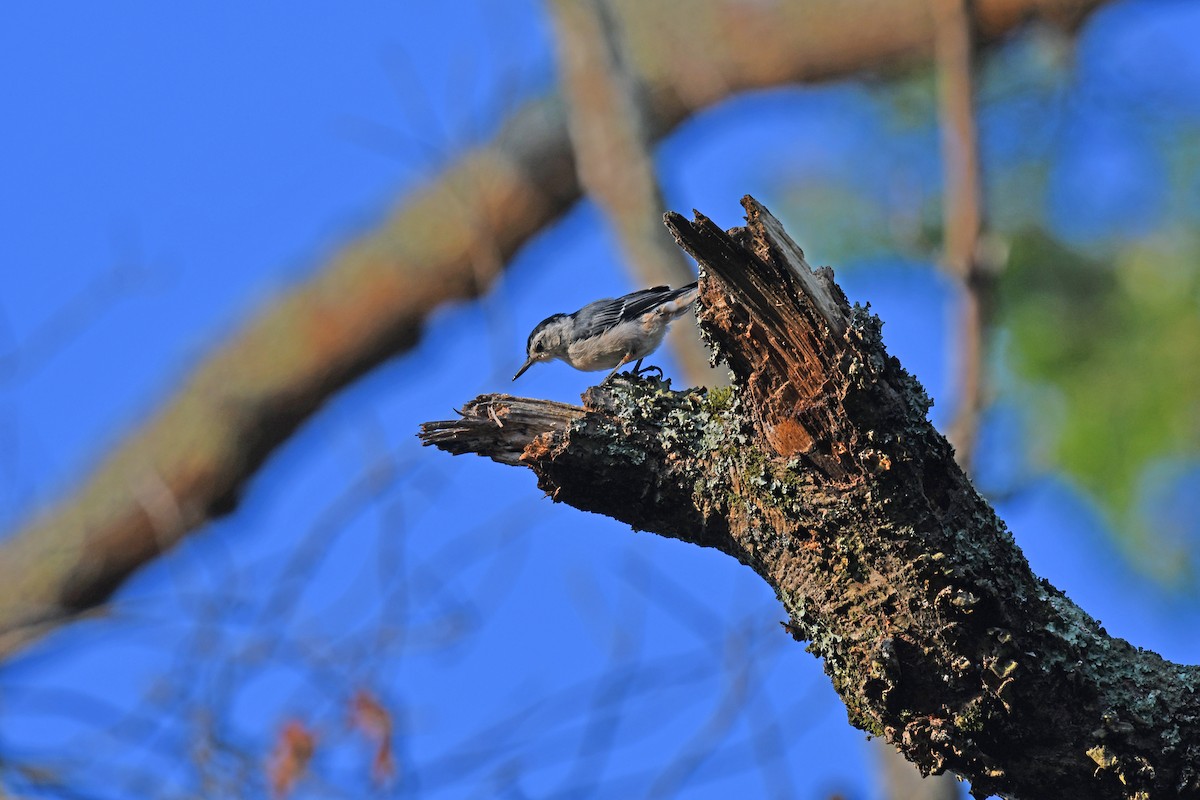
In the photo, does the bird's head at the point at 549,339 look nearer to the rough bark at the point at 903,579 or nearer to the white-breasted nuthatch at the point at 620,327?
the white-breasted nuthatch at the point at 620,327

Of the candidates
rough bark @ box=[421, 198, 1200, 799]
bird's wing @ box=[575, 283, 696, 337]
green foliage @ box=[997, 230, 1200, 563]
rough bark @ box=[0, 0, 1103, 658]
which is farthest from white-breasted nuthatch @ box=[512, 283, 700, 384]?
rough bark @ box=[0, 0, 1103, 658]

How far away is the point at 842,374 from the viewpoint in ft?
7.46

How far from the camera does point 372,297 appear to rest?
9125 mm

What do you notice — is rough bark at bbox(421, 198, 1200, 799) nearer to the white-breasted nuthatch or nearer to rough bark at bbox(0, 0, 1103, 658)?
the white-breasted nuthatch

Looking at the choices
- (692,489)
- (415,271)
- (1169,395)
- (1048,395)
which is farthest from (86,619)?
(1169,395)

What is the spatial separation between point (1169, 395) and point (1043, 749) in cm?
531

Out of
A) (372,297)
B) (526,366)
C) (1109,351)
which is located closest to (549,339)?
(526,366)

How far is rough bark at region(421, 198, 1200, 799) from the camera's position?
2277mm

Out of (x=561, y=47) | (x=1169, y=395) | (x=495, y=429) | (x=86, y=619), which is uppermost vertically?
(x=561, y=47)

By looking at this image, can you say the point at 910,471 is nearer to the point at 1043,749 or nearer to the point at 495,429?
the point at 1043,749

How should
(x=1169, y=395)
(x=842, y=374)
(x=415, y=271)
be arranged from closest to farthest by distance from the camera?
(x=842, y=374) < (x=1169, y=395) < (x=415, y=271)

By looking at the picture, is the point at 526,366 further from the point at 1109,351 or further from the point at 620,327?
the point at 1109,351

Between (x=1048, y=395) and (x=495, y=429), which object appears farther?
(x=1048, y=395)

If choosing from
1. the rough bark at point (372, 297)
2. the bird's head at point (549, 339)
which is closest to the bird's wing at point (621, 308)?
the bird's head at point (549, 339)
